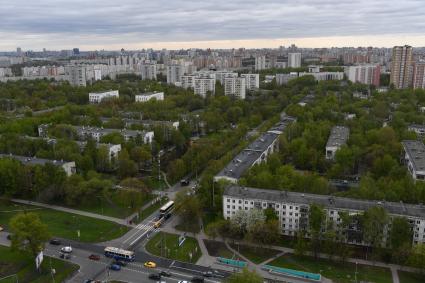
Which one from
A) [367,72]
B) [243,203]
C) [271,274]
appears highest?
[367,72]

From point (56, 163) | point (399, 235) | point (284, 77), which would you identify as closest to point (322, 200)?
point (399, 235)

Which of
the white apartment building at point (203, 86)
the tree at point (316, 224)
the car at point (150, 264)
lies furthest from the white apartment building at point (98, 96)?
the tree at point (316, 224)

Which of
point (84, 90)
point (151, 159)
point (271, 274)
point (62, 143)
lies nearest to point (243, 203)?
point (271, 274)

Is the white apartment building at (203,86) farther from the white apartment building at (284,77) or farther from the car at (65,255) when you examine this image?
the car at (65,255)

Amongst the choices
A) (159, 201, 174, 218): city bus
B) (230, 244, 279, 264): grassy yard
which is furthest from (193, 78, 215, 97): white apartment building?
(230, 244, 279, 264): grassy yard

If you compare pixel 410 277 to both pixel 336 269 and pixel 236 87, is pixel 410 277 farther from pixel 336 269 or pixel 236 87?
pixel 236 87

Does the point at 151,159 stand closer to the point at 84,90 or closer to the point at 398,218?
the point at 398,218

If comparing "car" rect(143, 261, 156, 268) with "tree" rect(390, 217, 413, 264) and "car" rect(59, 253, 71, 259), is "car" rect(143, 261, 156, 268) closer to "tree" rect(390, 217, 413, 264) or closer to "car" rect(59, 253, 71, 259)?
"car" rect(59, 253, 71, 259)

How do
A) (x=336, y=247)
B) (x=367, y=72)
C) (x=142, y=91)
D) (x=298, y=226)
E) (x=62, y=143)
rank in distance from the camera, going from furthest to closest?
1. (x=367, y=72)
2. (x=142, y=91)
3. (x=62, y=143)
4. (x=298, y=226)
5. (x=336, y=247)
